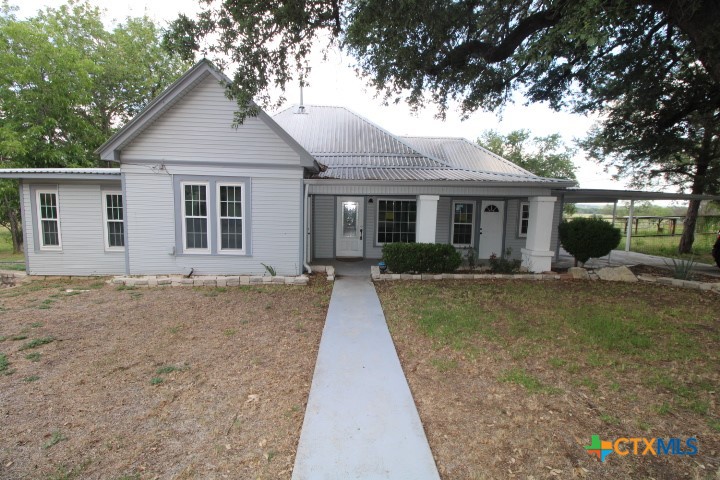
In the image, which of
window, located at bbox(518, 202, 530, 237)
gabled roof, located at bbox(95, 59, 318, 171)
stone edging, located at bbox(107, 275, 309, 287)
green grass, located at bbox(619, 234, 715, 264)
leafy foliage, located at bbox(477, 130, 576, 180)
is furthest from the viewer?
leafy foliage, located at bbox(477, 130, 576, 180)

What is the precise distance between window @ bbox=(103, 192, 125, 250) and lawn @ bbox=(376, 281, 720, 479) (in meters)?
7.41

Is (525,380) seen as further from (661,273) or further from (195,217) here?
(661,273)

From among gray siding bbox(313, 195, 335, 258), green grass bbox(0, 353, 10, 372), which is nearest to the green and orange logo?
green grass bbox(0, 353, 10, 372)

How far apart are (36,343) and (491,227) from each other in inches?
462

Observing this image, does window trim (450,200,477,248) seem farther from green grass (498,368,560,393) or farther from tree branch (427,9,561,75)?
green grass (498,368,560,393)

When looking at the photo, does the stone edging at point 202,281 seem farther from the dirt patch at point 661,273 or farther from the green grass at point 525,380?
the dirt patch at point 661,273

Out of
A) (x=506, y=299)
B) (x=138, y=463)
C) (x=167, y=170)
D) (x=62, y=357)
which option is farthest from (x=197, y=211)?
(x=506, y=299)

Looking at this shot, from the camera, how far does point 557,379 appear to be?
3939mm

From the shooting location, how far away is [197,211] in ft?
28.1

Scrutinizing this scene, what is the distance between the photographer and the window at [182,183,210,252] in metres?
8.52

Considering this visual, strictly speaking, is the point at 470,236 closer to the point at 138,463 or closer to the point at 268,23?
the point at 268,23

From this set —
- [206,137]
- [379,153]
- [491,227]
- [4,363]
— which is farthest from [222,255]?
[491,227]

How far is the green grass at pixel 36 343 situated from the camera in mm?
4611

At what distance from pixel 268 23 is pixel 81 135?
47.1ft
